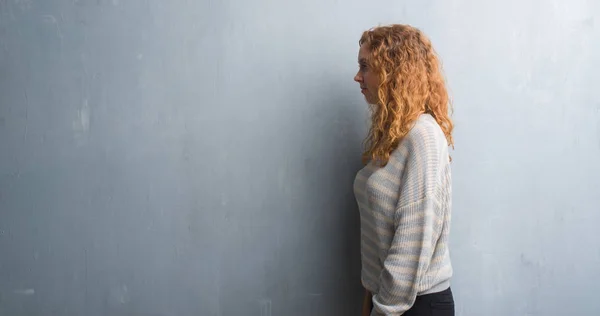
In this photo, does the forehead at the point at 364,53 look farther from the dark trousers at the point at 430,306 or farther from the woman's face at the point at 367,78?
the dark trousers at the point at 430,306

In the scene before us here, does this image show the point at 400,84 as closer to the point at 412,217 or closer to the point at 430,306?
the point at 412,217

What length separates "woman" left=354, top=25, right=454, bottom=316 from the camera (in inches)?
46.1

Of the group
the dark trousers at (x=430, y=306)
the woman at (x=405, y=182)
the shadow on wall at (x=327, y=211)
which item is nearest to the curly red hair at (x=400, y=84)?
the woman at (x=405, y=182)

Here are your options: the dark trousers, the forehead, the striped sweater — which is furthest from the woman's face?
the dark trousers

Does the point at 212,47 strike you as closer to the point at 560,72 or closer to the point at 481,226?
the point at 481,226

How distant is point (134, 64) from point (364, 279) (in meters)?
0.94

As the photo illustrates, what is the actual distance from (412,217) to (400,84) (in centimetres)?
35

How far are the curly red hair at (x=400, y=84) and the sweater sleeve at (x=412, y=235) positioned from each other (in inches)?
4.1

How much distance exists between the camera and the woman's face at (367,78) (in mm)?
1355

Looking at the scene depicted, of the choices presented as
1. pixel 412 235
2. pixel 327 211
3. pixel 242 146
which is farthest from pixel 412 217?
pixel 242 146

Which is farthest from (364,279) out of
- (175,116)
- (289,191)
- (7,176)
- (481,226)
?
(7,176)

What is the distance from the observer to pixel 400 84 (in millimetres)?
1299

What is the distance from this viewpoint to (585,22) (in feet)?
5.57

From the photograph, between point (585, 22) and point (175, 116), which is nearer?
point (175, 116)
